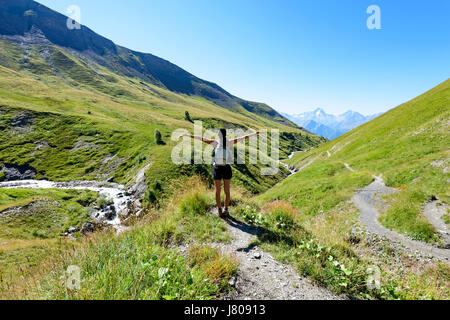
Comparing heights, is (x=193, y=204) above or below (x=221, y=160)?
below

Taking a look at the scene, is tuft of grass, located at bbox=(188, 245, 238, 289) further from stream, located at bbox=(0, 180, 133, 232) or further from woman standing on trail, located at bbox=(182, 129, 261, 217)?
stream, located at bbox=(0, 180, 133, 232)

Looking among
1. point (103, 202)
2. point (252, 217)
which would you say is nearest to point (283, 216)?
point (252, 217)

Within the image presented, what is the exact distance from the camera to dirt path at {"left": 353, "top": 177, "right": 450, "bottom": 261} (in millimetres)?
13349

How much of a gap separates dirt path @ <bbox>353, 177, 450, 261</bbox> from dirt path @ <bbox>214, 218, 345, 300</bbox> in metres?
14.0

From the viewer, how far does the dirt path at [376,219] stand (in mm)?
13349

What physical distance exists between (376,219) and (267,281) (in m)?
19.2

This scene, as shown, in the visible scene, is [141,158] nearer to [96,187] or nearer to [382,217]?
[96,187]

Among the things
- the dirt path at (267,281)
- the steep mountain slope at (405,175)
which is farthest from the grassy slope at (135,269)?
the steep mountain slope at (405,175)

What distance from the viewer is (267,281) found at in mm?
5180

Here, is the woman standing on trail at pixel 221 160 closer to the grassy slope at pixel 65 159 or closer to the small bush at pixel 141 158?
the grassy slope at pixel 65 159

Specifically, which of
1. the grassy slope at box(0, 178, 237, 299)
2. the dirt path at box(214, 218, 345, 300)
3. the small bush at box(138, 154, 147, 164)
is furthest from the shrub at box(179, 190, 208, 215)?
the small bush at box(138, 154, 147, 164)

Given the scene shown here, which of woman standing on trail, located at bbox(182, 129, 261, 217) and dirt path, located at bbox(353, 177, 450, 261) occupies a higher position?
woman standing on trail, located at bbox(182, 129, 261, 217)

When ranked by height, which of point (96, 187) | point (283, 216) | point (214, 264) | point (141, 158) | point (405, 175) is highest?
point (214, 264)
